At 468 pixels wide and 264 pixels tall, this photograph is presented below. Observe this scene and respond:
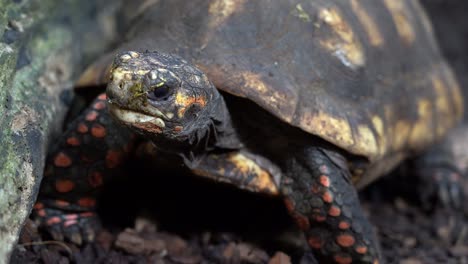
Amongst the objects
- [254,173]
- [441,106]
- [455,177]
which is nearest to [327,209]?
[254,173]

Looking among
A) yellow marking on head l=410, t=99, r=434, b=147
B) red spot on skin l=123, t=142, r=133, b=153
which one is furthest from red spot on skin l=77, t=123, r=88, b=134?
yellow marking on head l=410, t=99, r=434, b=147

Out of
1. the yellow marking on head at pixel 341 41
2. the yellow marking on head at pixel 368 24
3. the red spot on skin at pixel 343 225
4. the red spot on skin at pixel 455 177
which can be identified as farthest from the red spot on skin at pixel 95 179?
the red spot on skin at pixel 455 177

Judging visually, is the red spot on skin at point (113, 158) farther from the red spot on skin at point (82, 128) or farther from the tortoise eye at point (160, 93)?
the tortoise eye at point (160, 93)

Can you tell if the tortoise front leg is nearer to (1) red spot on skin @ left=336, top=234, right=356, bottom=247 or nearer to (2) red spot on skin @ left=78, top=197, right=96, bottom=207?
(1) red spot on skin @ left=336, top=234, right=356, bottom=247

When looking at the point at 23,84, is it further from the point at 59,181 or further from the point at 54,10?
the point at 54,10

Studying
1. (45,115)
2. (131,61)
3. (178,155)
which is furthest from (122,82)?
(45,115)
